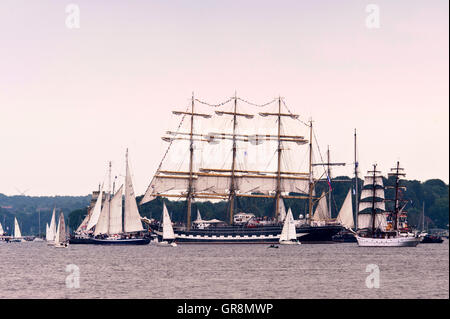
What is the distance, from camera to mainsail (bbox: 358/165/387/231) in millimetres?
155375

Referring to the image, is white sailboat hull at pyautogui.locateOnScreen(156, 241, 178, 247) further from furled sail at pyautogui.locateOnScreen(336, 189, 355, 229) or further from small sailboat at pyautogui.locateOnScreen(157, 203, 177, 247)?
furled sail at pyautogui.locateOnScreen(336, 189, 355, 229)

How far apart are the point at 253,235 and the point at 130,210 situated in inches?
1147

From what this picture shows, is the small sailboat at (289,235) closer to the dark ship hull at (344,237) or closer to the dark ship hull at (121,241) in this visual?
the dark ship hull at (344,237)

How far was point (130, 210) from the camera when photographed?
498 feet

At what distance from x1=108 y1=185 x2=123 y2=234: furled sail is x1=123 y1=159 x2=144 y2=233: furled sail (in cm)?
157

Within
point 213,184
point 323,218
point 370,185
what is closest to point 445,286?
point 370,185

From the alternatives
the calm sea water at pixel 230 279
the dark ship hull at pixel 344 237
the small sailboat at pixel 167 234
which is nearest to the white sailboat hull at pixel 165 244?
the small sailboat at pixel 167 234

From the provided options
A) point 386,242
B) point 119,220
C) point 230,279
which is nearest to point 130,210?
point 119,220

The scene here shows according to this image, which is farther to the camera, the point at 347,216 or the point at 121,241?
the point at 347,216

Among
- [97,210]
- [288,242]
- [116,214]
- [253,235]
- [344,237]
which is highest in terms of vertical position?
[97,210]

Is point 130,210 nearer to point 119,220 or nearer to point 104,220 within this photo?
point 119,220

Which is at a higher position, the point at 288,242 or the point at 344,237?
the point at 344,237

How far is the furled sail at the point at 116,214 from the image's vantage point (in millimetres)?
153500
